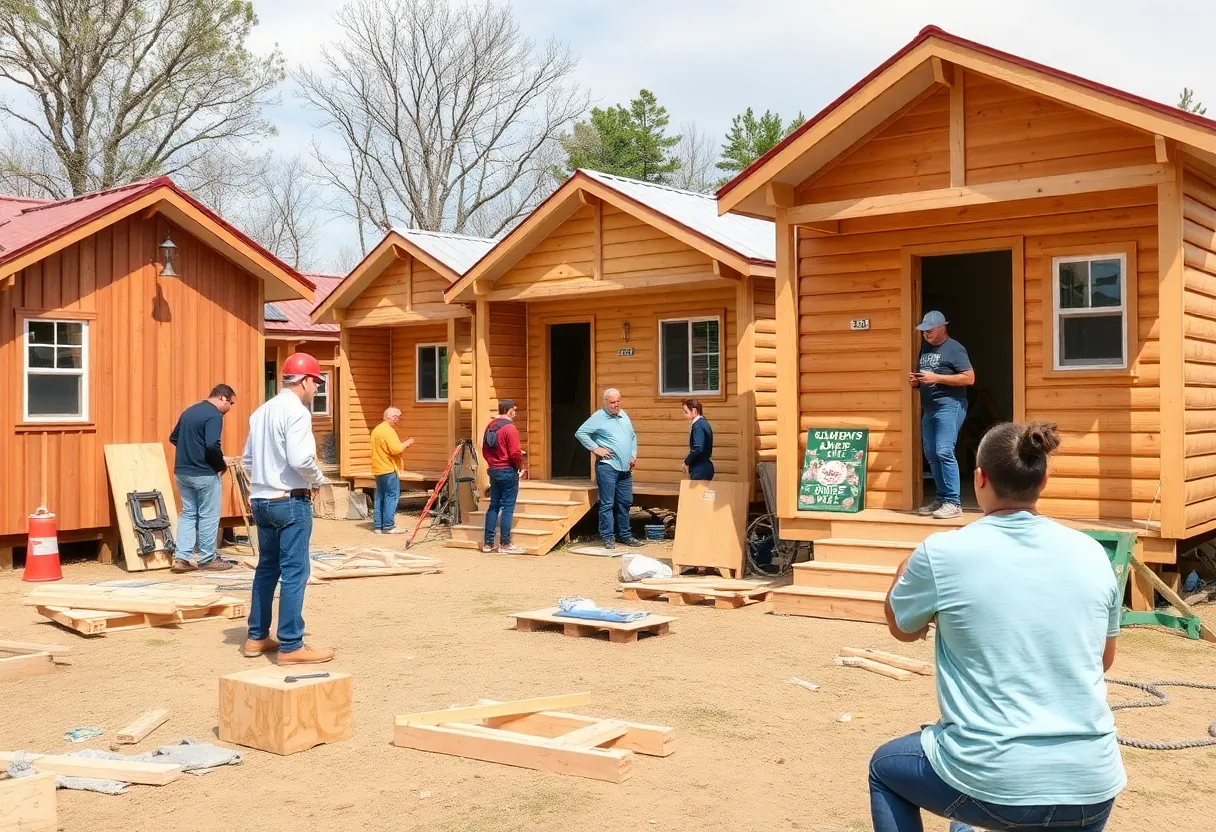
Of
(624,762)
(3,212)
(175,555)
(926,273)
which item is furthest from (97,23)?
(624,762)

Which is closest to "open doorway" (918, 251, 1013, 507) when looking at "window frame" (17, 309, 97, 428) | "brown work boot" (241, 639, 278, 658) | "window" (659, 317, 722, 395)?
"window" (659, 317, 722, 395)

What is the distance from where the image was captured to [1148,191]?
10.1 metres

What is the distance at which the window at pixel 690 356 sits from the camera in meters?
15.9

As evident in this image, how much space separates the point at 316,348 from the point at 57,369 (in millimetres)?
12364

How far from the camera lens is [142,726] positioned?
6.62 meters

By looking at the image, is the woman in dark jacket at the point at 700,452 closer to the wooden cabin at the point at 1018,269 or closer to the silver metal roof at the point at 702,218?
the wooden cabin at the point at 1018,269

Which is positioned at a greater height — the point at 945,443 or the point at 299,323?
the point at 299,323

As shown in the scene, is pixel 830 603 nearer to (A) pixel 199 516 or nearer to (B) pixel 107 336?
(A) pixel 199 516

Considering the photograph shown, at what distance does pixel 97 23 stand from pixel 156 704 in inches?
1145

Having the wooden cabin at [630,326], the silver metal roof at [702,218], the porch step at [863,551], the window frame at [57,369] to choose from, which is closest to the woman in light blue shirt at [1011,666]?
the porch step at [863,551]

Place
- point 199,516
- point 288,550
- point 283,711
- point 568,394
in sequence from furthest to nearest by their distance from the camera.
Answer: point 568,394
point 199,516
point 288,550
point 283,711

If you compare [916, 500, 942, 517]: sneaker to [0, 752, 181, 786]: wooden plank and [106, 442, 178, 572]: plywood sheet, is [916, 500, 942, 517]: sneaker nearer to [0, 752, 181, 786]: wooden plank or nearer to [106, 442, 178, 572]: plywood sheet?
[0, 752, 181, 786]: wooden plank

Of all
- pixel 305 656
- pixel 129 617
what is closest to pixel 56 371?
pixel 129 617

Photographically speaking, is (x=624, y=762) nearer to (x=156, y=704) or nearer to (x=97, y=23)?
(x=156, y=704)
